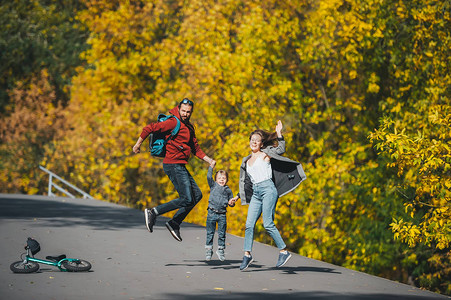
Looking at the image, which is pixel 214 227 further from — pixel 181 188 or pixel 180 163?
pixel 180 163

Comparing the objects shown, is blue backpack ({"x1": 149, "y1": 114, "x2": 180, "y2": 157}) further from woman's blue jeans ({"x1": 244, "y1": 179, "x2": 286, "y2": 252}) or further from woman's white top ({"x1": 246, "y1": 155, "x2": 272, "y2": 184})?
woman's blue jeans ({"x1": 244, "y1": 179, "x2": 286, "y2": 252})

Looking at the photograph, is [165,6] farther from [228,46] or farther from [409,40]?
[409,40]

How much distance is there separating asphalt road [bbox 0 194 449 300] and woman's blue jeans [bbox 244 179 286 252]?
379 millimetres

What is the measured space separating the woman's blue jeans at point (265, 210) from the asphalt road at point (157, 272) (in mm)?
379

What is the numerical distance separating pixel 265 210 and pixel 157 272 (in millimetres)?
1422

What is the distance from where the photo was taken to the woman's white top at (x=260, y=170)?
8.84 metres

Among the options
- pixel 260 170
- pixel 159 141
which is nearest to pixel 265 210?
pixel 260 170

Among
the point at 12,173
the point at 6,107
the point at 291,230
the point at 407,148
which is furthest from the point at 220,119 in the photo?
the point at 6,107

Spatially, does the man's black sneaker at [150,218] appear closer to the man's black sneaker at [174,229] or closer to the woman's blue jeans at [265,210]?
the man's black sneaker at [174,229]

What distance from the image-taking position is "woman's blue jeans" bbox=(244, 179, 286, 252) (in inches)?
345

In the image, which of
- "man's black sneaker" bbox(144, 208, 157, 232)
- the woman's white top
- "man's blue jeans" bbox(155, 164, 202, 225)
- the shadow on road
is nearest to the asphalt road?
the shadow on road

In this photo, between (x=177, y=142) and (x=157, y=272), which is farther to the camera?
(x=177, y=142)

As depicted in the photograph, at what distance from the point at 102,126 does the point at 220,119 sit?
457 cm

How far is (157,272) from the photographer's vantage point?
8.52 metres
